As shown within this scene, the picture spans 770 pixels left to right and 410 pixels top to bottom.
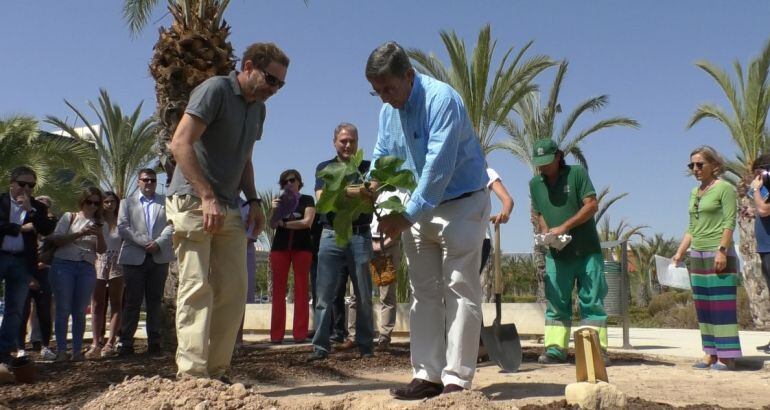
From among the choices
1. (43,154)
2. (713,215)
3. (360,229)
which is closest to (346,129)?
(360,229)

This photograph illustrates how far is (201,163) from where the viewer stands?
14.2 ft

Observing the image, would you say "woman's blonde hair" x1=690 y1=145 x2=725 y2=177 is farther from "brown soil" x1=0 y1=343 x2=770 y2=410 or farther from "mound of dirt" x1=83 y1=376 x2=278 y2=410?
"mound of dirt" x1=83 y1=376 x2=278 y2=410

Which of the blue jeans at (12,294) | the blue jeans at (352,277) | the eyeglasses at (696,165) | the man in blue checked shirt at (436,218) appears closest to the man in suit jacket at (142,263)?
the blue jeans at (12,294)

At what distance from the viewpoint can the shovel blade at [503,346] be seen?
210 inches

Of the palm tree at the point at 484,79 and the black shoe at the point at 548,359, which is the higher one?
the palm tree at the point at 484,79

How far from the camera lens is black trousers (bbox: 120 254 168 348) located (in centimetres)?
700

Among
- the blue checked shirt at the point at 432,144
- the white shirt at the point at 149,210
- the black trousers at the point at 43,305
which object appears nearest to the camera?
the blue checked shirt at the point at 432,144

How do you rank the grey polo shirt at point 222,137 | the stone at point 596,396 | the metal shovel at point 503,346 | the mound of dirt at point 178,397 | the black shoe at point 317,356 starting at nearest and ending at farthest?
the mound of dirt at point 178,397, the stone at point 596,396, the grey polo shirt at point 222,137, the metal shovel at point 503,346, the black shoe at point 317,356

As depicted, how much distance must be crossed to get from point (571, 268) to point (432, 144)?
2803 mm

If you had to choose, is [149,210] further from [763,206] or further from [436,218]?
[763,206]

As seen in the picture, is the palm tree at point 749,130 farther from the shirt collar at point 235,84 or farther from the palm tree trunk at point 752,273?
the shirt collar at point 235,84

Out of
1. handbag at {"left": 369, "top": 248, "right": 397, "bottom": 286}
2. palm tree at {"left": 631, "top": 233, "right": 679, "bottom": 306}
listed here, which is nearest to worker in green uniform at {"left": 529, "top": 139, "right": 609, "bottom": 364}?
handbag at {"left": 369, "top": 248, "right": 397, "bottom": 286}

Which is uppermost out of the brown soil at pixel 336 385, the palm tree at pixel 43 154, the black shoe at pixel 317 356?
the palm tree at pixel 43 154

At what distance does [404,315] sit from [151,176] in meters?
3.97
